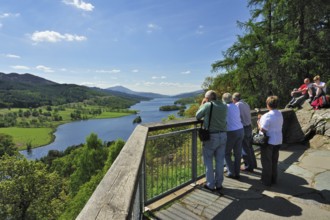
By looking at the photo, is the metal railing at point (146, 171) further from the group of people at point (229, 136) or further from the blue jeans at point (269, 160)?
the blue jeans at point (269, 160)

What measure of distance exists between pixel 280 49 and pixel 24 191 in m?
25.9

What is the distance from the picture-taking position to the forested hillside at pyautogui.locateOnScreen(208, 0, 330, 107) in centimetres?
1264

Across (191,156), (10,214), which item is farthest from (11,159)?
(191,156)

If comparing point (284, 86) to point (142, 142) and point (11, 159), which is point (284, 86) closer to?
point (142, 142)

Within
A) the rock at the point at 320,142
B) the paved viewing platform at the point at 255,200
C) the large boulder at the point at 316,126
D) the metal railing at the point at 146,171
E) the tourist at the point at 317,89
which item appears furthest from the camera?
the tourist at the point at 317,89

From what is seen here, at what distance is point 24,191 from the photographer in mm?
24422

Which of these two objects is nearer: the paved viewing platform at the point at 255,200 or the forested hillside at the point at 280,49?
Result: the paved viewing platform at the point at 255,200

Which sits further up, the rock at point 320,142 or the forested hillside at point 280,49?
the forested hillside at point 280,49

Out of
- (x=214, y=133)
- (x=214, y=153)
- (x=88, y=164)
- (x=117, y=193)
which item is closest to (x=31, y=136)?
(x=88, y=164)

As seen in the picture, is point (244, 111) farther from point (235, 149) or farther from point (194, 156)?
point (194, 156)

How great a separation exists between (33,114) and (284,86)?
549ft

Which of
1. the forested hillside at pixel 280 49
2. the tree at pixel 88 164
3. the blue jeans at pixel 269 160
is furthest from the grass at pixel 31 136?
the blue jeans at pixel 269 160

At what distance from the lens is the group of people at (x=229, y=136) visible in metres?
4.11

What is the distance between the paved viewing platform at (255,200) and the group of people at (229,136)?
23 cm
